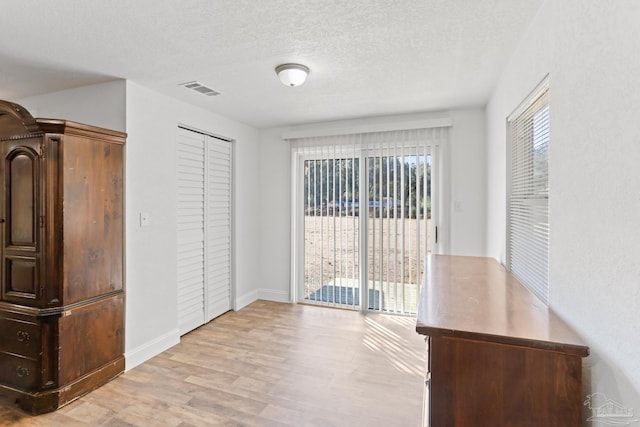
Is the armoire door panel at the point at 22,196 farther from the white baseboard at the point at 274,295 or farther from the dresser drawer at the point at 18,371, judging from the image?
the white baseboard at the point at 274,295

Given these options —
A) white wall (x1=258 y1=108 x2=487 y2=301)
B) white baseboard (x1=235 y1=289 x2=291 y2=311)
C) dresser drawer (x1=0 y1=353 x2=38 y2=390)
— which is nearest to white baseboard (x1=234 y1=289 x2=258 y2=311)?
white baseboard (x1=235 y1=289 x2=291 y2=311)

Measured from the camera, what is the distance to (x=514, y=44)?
6.88 feet

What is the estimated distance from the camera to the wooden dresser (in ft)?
3.50

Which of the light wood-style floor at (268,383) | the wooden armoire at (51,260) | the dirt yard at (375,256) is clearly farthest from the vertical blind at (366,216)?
the wooden armoire at (51,260)

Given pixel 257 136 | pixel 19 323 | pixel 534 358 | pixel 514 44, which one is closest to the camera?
pixel 534 358

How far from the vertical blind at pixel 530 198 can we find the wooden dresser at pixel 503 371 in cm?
58

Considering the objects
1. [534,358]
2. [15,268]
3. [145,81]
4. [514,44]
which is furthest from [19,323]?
[514,44]

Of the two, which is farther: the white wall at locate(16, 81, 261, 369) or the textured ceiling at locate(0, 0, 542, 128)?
the white wall at locate(16, 81, 261, 369)

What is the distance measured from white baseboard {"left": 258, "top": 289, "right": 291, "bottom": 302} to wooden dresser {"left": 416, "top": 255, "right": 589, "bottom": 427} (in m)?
3.44

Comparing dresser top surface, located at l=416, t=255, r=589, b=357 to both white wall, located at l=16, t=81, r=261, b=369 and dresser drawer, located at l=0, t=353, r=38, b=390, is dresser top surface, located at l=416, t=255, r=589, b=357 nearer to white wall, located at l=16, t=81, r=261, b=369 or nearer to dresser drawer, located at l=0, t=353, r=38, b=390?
white wall, located at l=16, t=81, r=261, b=369

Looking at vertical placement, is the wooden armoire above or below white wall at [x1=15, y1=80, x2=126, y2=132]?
below

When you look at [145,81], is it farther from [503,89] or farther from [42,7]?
[503,89]

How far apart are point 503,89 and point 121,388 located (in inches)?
151

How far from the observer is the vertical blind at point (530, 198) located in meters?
1.72
